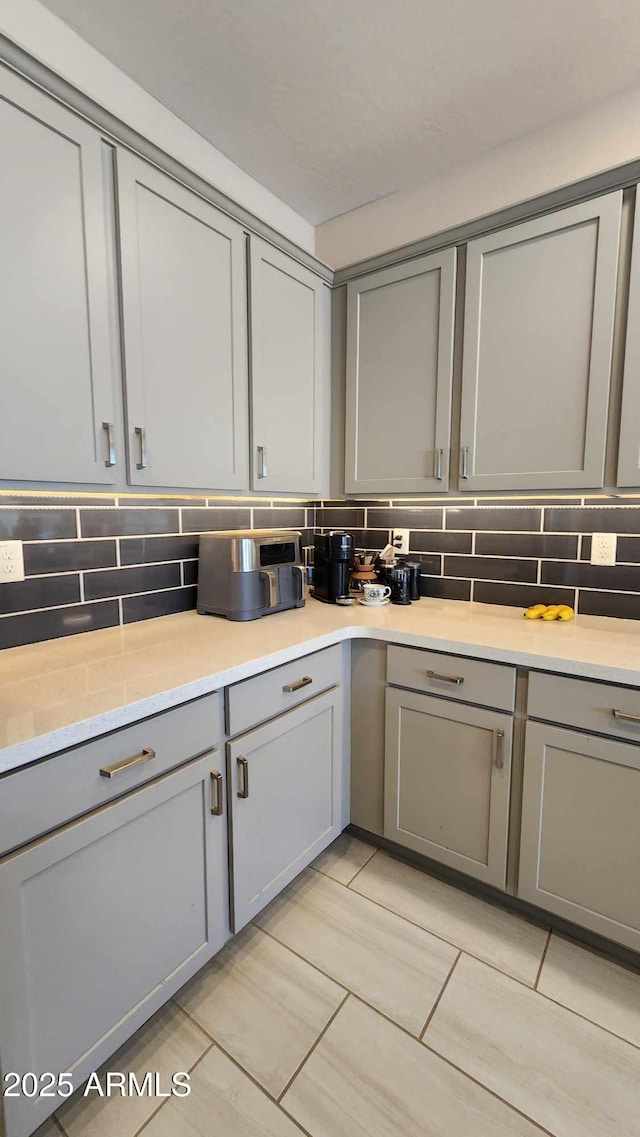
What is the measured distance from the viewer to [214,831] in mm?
1164

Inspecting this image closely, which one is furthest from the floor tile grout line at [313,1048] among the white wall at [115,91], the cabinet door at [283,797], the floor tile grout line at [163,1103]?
the white wall at [115,91]

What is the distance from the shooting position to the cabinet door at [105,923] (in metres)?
0.81

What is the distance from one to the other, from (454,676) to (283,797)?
63 centimetres

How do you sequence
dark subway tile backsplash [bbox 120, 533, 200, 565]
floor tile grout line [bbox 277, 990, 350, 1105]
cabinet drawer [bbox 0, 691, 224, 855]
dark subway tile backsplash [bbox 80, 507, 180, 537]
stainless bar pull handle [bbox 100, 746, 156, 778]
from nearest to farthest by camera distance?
cabinet drawer [bbox 0, 691, 224, 855] → stainless bar pull handle [bbox 100, 746, 156, 778] → floor tile grout line [bbox 277, 990, 350, 1105] → dark subway tile backsplash [bbox 80, 507, 180, 537] → dark subway tile backsplash [bbox 120, 533, 200, 565]

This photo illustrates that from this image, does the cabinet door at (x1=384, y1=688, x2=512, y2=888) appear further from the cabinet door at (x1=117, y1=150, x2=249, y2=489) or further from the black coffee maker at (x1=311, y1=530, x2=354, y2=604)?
the cabinet door at (x1=117, y1=150, x2=249, y2=489)

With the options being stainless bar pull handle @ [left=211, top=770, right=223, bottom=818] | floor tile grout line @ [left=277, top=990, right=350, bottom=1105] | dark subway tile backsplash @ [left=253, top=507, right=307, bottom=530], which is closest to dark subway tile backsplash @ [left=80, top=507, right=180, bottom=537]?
dark subway tile backsplash @ [left=253, top=507, right=307, bottom=530]

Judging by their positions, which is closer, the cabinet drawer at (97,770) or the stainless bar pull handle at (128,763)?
the cabinet drawer at (97,770)

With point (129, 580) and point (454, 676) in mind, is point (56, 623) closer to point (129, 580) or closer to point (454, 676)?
→ point (129, 580)

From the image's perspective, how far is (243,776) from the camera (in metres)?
1.21

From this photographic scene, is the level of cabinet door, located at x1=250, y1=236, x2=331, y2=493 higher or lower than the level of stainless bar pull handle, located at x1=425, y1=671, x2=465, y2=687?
higher

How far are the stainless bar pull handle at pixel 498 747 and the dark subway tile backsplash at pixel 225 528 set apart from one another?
2.05 ft

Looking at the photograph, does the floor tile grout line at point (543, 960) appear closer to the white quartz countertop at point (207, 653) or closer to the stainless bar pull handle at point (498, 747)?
the stainless bar pull handle at point (498, 747)

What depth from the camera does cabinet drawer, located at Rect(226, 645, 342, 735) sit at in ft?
3.90

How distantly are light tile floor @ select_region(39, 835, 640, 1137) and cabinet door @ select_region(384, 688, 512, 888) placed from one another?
0.61 feet
